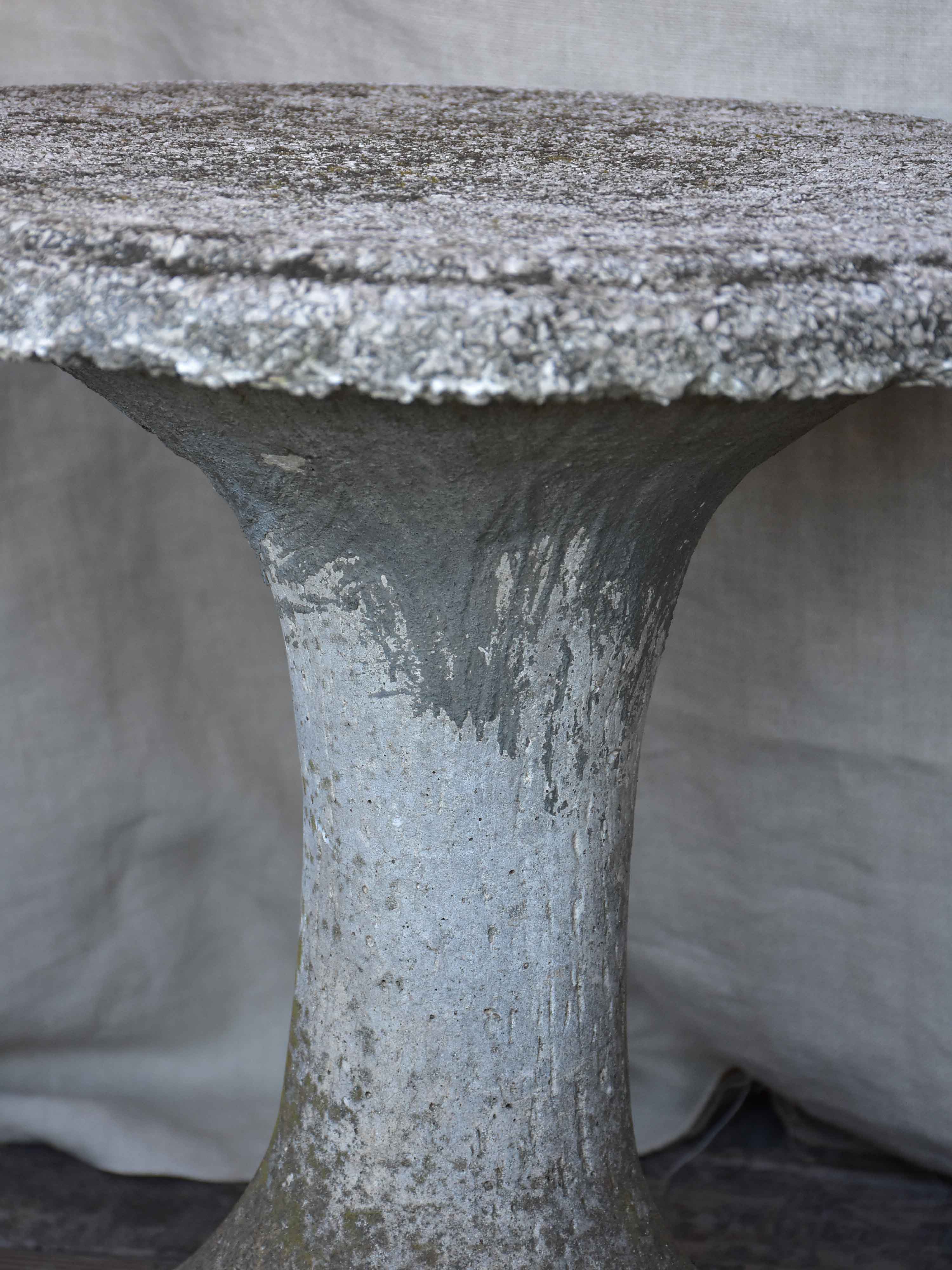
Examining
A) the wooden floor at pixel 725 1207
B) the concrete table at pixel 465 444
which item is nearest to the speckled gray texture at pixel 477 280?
the concrete table at pixel 465 444

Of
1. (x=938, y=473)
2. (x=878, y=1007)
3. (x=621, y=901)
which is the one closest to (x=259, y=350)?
(x=621, y=901)

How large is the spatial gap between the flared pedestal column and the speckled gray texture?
8 cm

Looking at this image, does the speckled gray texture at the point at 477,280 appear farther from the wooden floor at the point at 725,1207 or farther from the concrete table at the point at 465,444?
the wooden floor at the point at 725,1207

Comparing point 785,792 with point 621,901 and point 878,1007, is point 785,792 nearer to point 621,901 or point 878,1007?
point 878,1007

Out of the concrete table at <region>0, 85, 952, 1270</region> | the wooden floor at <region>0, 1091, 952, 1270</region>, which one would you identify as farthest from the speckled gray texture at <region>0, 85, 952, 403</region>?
the wooden floor at <region>0, 1091, 952, 1270</region>

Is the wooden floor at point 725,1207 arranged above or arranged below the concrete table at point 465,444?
below

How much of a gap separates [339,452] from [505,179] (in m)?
0.19

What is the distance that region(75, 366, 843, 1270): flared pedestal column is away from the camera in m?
0.65

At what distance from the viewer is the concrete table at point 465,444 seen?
20.0 inches

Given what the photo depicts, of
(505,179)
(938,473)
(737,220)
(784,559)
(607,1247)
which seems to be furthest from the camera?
(784,559)

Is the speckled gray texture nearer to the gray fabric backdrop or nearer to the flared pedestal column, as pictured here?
the flared pedestal column

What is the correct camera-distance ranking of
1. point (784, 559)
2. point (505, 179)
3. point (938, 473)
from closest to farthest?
point (505, 179), point (938, 473), point (784, 559)

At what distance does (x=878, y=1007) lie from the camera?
139cm

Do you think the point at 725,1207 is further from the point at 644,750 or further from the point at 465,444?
the point at 465,444
